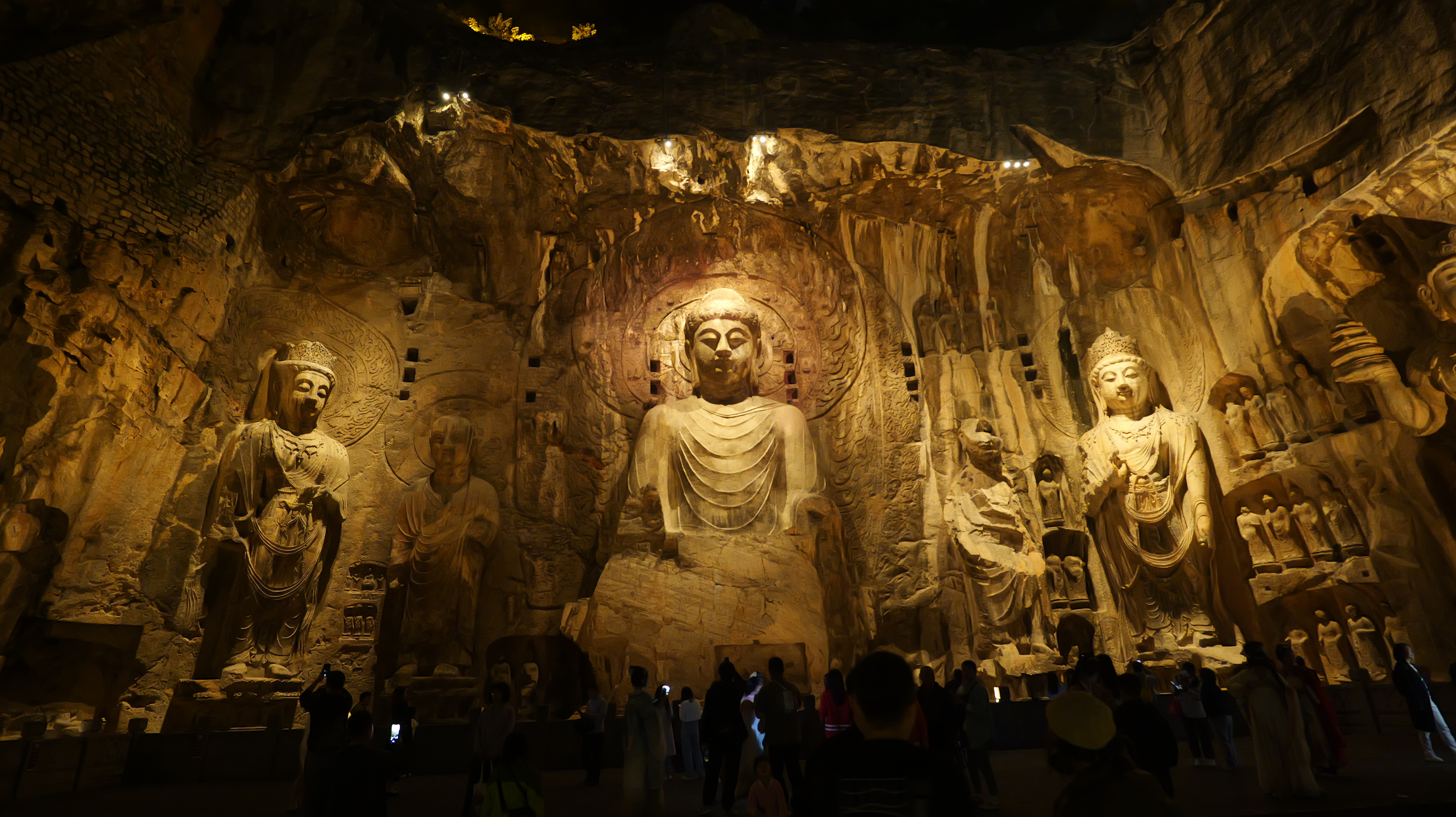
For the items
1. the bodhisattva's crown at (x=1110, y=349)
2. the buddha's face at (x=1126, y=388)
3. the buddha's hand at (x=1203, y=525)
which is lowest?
the buddha's hand at (x=1203, y=525)

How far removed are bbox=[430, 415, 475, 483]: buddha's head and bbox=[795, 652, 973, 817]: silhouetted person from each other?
26.9 ft

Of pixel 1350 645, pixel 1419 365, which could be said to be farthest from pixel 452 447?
pixel 1419 365

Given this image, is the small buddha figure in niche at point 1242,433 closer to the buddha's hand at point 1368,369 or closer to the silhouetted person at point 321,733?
the buddha's hand at point 1368,369

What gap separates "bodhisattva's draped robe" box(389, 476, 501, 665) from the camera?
27.9ft

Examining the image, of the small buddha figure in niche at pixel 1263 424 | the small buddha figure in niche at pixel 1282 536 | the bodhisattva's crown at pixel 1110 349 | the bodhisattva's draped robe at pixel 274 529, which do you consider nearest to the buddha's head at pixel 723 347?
the bodhisattva's crown at pixel 1110 349

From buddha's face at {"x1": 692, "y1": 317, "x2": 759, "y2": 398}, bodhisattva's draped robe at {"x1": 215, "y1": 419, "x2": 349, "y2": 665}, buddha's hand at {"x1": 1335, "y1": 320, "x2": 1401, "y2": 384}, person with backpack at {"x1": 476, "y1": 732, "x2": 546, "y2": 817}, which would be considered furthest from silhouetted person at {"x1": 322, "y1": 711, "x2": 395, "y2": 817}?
buddha's hand at {"x1": 1335, "y1": 320, "x2": 1401, "y2": 384}

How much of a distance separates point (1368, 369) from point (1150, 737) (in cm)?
642

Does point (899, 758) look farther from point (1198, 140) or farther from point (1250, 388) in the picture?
point (1198, 140)

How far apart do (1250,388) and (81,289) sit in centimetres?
1134

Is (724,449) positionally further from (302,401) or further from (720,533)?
(302,401)

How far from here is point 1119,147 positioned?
948 centimetres

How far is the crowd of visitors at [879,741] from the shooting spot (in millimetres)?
1636

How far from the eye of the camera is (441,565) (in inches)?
346

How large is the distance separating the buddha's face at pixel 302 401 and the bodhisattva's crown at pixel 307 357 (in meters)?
0.09
